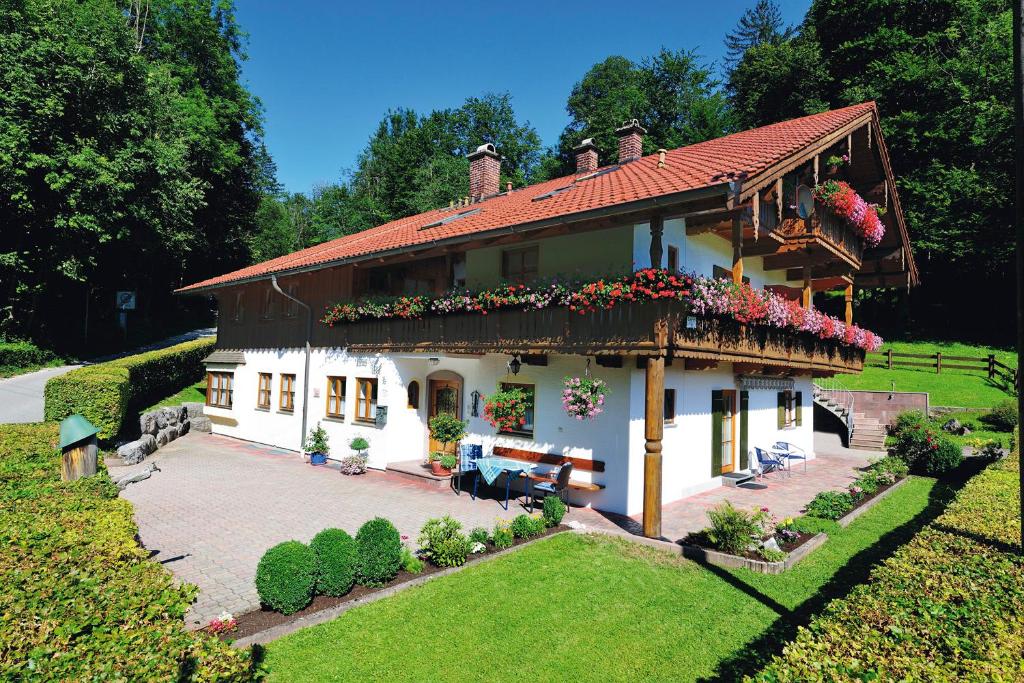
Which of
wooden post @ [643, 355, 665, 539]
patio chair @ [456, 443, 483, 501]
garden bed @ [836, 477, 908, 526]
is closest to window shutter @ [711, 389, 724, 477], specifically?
garden bed @ [836, 477, 908, 526]

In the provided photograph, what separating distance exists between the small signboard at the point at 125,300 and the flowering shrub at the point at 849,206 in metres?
40.0

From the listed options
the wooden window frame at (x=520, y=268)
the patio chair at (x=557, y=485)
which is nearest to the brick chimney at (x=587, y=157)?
the wooden window frame at (x=520, y=268)

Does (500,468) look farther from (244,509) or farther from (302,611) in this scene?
(302,611)

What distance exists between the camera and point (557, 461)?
40.7 ft

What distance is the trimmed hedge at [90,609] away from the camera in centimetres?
306

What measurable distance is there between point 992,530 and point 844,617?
3.64m

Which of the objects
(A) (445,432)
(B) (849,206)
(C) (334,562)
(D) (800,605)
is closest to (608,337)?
(D) (800,605)

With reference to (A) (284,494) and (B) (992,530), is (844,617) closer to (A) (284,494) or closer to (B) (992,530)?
(B) (992,530)

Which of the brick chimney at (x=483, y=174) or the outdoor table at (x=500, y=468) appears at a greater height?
the brick chimney at (x=483, y=174)

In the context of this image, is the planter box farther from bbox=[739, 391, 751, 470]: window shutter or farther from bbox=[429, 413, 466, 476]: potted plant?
bbox=[739, 391, 751, 470]: window shutter

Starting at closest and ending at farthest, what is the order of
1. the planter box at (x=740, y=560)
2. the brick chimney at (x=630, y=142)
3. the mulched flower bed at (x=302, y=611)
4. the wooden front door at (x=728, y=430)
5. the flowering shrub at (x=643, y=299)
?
the mulched flower bed at (x=302, y=611) → the planter box at (x=740, y=560) → the flowering shrub at (x=643, y=299) → the wooden front door at (x=728, y=430) → the brick chimney at (x=630, y=142)

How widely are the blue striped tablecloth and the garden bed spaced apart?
6.08 meters

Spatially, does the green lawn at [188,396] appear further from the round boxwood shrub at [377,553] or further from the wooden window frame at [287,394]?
the round boxwood shrub at [377,553]

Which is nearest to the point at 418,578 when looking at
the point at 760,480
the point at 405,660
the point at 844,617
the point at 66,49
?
the point at 405,660
